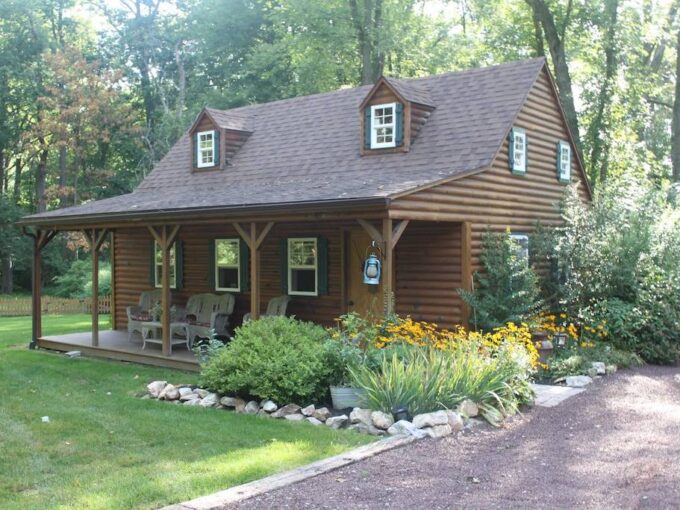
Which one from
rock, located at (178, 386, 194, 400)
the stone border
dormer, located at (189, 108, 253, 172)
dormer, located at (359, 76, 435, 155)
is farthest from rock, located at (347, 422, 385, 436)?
dormer, located at (189, 108, 253, 172)

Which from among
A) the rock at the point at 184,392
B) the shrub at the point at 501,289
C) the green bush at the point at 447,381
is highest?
the shrub at the point at 501,289

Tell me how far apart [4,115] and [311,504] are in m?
34.9

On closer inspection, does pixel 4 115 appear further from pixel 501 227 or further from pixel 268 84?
pixel 501 227

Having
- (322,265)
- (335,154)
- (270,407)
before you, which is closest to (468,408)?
(270,407)

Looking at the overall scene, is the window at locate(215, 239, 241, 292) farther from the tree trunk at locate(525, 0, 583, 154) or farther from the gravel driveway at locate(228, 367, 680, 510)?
the tree trunk at locate(525, 0, 583, 154)

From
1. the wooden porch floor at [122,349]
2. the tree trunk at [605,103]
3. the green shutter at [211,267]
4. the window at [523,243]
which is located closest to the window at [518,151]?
the window at [523,243]

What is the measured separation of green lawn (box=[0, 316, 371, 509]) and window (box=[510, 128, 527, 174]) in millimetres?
7678

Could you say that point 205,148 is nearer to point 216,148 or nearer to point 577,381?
point 216,148

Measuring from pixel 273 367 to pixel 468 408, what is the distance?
7.94 feet

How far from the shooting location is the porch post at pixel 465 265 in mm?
12336

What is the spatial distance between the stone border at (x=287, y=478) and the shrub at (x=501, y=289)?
15.8 ft

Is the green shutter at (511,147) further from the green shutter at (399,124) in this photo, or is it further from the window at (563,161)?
the window at (563,161)

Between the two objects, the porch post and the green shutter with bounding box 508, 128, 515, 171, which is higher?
the green shutter with bounding box 508, 128, 515, 171

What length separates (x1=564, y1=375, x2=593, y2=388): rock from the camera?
421 inches
